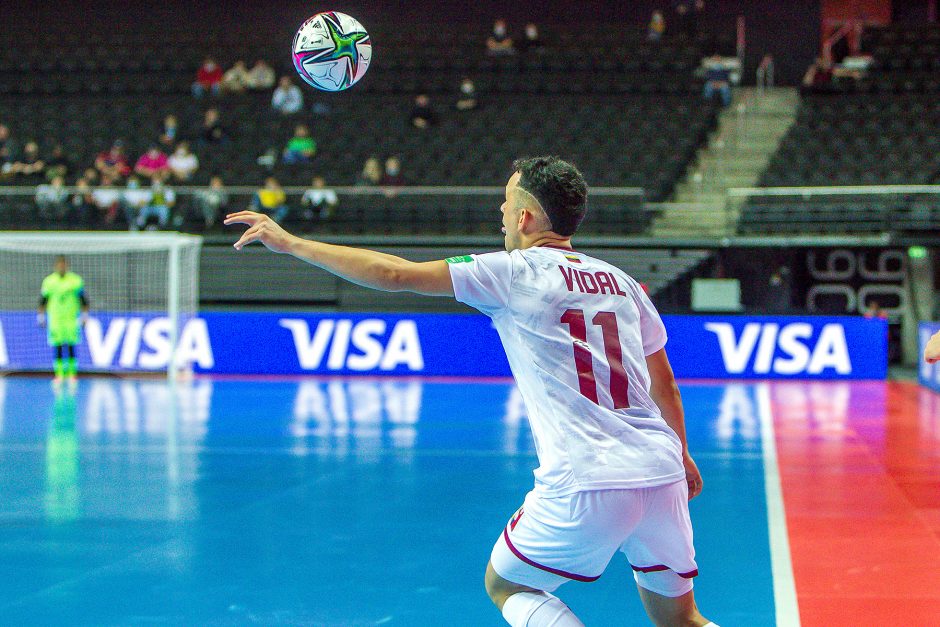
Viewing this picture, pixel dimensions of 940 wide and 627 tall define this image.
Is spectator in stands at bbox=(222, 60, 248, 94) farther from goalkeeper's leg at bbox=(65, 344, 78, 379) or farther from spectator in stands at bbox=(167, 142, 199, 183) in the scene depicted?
goalkeeper's leg at bbox=(65, 344, 78, 379)

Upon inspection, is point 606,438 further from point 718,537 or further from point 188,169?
point 188,169

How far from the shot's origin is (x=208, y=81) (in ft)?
78.0

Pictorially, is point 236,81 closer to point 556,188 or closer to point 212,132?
point 212,132

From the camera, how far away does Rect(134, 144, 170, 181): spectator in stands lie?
2098cm

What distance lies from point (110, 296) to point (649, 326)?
17.5 m

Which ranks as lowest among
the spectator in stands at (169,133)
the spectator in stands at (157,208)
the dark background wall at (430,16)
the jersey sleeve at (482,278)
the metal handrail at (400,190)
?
the jersey sleeve at (482,278)

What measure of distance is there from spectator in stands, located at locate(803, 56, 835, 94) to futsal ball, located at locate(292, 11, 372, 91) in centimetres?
1932

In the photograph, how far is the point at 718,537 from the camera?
6.47 m

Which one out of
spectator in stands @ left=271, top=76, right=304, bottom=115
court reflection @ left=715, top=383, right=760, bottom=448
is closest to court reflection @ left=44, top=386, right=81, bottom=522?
court reflection @ left=715, top=383, right=760, bottom=448

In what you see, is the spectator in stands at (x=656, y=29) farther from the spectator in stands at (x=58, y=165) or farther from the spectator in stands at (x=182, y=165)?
the spectator in stands at (x=58, y=165)

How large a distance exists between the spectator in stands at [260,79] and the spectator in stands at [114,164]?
11.8 feet

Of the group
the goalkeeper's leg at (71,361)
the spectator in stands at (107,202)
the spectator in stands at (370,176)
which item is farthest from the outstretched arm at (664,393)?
the spectator in stands at (107,202)

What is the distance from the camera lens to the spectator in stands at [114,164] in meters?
20.9

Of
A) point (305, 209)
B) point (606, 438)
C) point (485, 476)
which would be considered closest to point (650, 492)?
point (606, 438)
